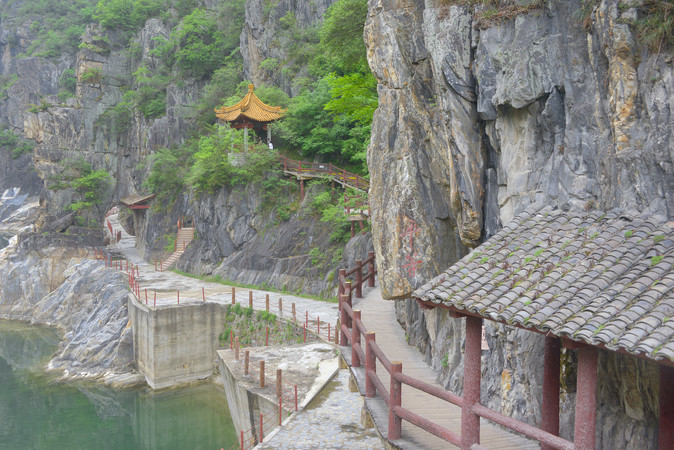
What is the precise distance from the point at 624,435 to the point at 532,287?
2.13 m

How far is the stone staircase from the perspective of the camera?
33.4m

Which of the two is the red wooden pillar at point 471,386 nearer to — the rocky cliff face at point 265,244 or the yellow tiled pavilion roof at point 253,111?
the rocky cliff face at point 265,244

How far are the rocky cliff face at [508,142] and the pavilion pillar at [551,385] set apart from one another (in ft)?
1.13

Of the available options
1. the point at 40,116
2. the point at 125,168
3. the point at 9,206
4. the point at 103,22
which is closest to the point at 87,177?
the point at 125,168

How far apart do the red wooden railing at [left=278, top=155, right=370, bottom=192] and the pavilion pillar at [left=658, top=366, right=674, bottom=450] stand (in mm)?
19400

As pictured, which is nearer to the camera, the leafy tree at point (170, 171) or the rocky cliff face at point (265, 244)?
the rocky cliff face at point (265, 244)

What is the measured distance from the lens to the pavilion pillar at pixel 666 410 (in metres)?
5.19

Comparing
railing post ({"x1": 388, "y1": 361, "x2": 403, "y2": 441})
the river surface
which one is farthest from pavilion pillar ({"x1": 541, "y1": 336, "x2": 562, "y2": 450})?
the river surface

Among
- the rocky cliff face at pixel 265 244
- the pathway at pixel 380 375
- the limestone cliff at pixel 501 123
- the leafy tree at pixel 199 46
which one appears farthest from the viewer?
the leafy tree at pixel 199 46

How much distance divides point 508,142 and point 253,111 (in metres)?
23.5

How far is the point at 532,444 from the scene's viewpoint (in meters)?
7.11

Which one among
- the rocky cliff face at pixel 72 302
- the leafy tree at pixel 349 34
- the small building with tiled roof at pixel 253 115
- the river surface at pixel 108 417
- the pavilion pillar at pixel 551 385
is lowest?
the river surface at pixel 108 417

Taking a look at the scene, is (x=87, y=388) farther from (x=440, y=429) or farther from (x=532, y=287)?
(x=532, y=287)

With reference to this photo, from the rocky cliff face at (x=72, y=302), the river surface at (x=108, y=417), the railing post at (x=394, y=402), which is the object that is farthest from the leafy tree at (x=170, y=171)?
the railing post at (x=394, y=402)
